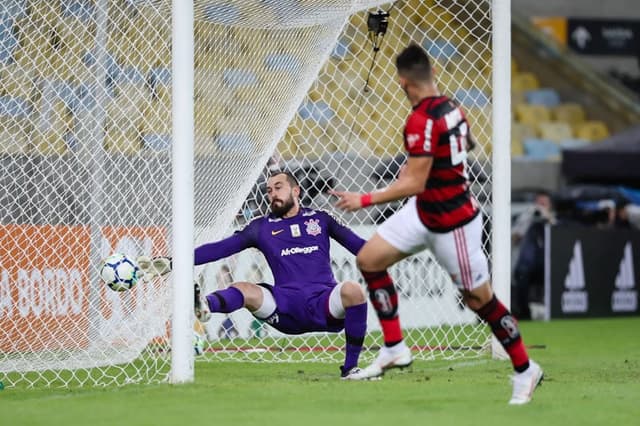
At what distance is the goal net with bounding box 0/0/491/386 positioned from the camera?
8859 millimetres

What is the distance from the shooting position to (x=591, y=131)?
78.7 feet

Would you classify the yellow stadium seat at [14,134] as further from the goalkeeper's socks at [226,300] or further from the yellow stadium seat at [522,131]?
the yellow stadium seat at [522,131]

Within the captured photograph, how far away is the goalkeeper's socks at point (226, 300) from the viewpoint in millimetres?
8773

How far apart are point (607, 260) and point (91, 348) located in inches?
377

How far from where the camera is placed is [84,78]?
9195 mm

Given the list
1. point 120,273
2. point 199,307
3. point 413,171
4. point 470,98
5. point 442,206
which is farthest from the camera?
point 470,98

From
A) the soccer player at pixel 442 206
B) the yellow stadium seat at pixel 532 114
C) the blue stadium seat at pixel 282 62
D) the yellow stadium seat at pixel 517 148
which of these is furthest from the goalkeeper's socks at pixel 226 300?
the yellow stadium seat at pixel 532 114

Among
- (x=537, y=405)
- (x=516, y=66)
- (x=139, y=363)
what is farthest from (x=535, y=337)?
(x=516, y=66)

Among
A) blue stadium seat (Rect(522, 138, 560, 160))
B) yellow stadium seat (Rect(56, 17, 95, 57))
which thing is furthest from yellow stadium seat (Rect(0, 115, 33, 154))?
blue stadium seat (Rect(522, 138, 560, 160))

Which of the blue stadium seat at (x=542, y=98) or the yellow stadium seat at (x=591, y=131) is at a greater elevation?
the blue stadium seat at (x=542, y=98)

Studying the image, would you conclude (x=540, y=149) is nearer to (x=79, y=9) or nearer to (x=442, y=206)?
(x=79, y=9)

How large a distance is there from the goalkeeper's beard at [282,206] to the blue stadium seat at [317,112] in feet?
7.77

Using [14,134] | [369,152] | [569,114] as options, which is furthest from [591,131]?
[14,134]

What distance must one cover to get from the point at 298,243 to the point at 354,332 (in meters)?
1.04
